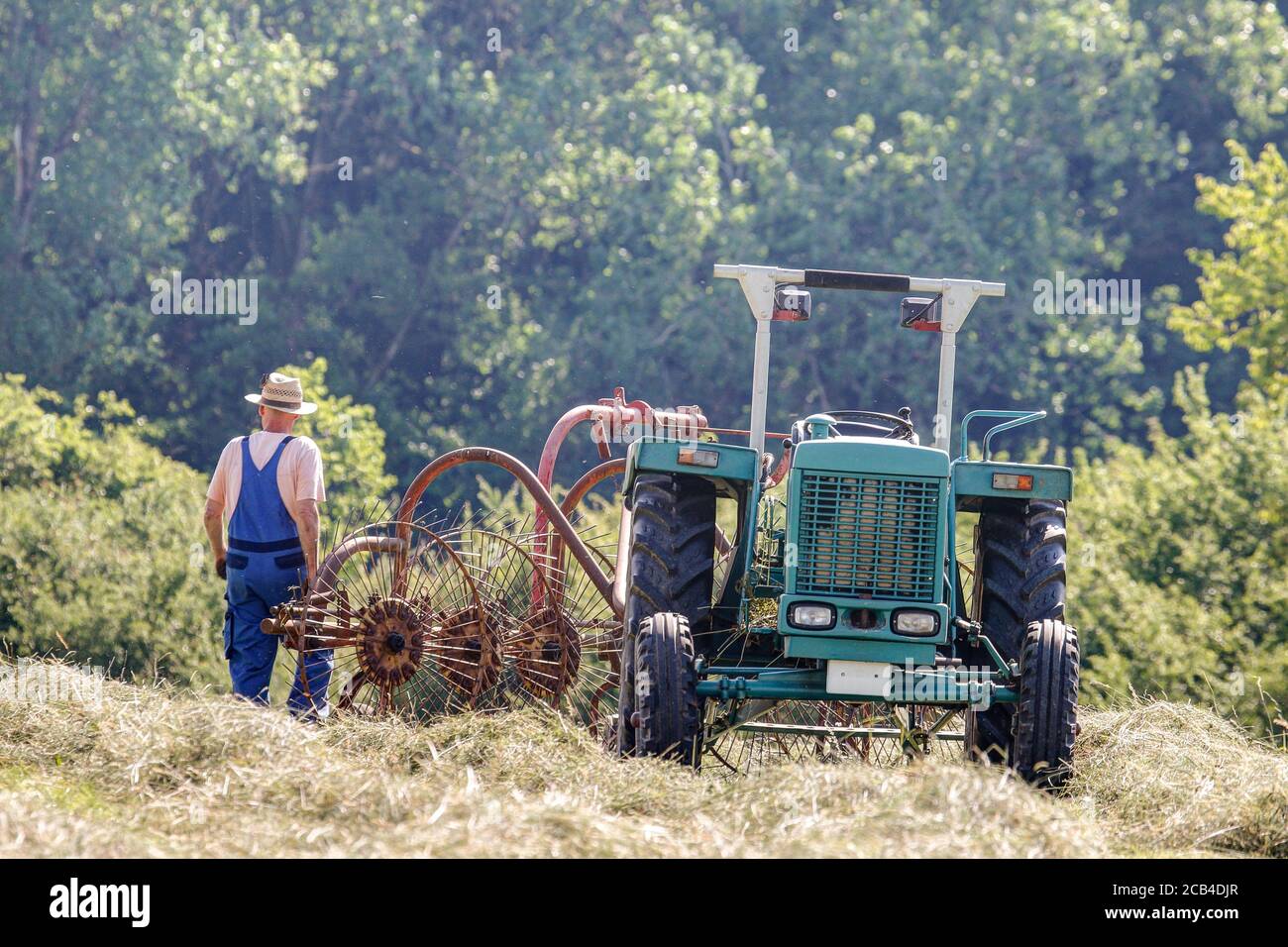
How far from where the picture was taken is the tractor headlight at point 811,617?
23.2ft

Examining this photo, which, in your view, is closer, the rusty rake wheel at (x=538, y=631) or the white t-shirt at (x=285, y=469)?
the white t-shirt at (x=285, y=469)

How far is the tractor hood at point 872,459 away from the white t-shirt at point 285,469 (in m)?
2.28

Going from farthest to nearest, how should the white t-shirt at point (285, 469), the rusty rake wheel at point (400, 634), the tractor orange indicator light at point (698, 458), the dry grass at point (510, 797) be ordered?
the white t-shirt at point (285, 469), the rusty rake wheel at point (400, 634), the tractor orange indicator light at point (698, 458), the dry grass at point (510, 797)

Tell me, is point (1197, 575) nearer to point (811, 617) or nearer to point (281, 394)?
point (281, 394)

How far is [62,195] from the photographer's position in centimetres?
3145

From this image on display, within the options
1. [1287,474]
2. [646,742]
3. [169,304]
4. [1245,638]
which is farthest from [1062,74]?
[646,742]

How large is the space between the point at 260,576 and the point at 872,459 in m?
2.83

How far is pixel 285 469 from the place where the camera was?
8445 millimetres

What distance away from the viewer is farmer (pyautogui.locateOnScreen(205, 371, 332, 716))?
8.42m

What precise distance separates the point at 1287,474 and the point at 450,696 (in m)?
10.1

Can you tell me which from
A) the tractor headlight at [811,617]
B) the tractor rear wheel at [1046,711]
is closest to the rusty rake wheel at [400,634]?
the tractor headlight at [811,617]

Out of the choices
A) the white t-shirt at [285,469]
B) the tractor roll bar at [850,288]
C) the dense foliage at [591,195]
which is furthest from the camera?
the dense foliage at [591,195]

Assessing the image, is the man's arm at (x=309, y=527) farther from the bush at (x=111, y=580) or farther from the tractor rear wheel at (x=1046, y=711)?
the bush at (x=111, y=580)

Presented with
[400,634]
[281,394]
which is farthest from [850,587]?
[281,394]
